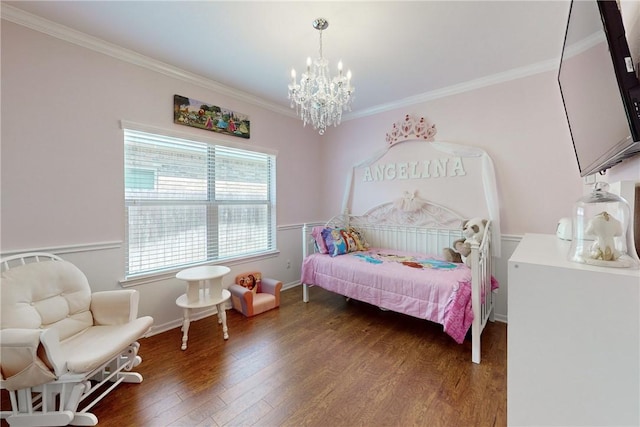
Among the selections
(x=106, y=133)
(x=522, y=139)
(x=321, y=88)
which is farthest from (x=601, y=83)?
(x=106, y=133)

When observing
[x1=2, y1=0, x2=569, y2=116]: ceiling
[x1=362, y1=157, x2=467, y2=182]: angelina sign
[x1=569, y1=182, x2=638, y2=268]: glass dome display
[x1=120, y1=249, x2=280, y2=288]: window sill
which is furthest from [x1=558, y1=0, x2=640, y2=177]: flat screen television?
[x1=120, y1=249, x2=280, y2=288]: window sill

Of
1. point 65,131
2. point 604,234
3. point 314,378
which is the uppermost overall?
point 65,131

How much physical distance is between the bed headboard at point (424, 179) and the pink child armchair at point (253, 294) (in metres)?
1.61

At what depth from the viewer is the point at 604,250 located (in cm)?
79

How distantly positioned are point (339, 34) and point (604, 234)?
2053 mm

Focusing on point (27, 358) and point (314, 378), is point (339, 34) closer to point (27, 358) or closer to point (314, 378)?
point (314, 378)

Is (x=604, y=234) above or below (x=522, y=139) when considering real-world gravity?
below

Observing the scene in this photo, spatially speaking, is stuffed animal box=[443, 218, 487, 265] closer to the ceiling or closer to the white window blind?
the ceiling

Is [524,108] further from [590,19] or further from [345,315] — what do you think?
[345,315]

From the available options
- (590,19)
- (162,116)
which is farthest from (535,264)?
(162,116)

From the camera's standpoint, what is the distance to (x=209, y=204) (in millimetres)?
2918

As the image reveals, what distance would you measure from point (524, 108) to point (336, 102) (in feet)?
6.53

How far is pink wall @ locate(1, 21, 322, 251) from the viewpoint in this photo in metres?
1.80

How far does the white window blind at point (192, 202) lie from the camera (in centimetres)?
241
